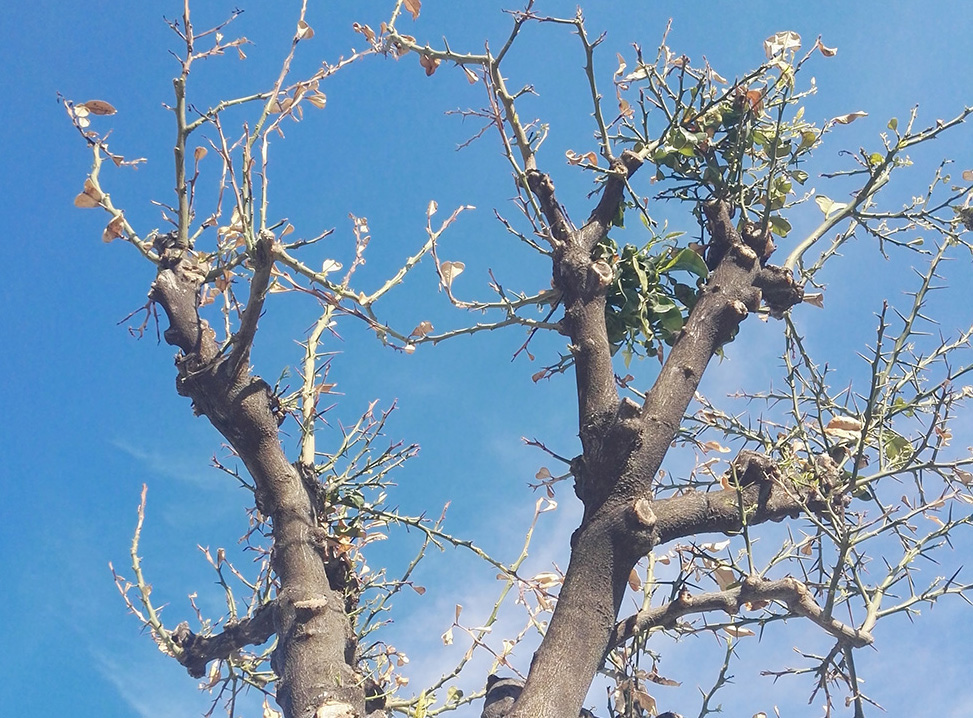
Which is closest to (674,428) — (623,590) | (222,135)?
(623,590)

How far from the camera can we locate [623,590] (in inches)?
85.4

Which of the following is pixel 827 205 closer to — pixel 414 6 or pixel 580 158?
pixel 580 158

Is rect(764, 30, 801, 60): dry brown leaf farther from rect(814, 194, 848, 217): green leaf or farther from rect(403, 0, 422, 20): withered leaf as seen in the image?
rect(403, 0, 422, 20): withered leaf

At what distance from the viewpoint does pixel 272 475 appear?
8.39ft

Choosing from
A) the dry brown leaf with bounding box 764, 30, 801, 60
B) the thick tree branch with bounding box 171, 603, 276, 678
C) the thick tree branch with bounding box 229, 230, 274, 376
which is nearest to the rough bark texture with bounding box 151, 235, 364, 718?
the thick tree branch with bounding box 229, 230, 274, 376

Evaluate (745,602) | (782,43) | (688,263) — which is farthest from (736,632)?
(782,43)

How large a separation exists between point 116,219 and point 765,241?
2168 mm

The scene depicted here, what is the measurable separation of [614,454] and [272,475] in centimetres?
108

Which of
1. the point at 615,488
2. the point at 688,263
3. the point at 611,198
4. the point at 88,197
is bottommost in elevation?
the point at 615,488

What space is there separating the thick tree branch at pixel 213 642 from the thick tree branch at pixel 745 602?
4.04 ft

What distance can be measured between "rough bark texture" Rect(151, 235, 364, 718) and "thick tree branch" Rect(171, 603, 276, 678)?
233 mm

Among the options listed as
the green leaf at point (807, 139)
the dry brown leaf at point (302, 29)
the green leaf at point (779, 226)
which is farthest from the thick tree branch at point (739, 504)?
the dry brown leaf at point (302, 29)

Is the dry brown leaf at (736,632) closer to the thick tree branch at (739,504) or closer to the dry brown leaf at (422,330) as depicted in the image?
the thick tree branch at (739,504)

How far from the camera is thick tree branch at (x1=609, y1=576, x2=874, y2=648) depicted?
2.24m
